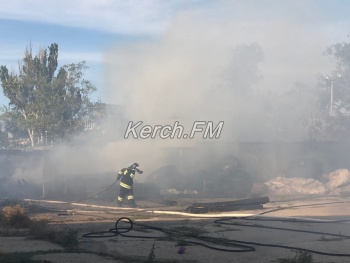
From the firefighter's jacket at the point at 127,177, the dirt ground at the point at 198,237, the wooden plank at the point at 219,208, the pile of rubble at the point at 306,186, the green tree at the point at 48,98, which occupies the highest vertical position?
the green tree at the point at 48,98

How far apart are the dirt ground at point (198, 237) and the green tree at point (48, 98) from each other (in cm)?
1840

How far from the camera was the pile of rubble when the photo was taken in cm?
1819

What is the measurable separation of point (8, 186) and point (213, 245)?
37.3ft

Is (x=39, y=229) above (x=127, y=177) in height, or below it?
below

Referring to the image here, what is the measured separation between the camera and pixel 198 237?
842 cm

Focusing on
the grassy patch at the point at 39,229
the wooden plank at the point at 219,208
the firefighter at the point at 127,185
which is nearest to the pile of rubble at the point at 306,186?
the wooden plank at the point at 219,208

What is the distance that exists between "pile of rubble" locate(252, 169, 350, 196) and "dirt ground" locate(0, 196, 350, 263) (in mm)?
4811

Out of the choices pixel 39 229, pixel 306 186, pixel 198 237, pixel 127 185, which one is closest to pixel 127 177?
pixel 127 185

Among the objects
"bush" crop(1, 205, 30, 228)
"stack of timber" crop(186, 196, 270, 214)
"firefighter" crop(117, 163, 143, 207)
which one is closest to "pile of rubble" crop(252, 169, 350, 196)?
"stack of timber" crop(186, 196, 270, 214)

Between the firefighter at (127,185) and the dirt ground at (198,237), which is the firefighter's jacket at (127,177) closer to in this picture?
the firefighter at (127,185)

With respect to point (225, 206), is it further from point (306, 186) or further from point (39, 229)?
point (306, 186)

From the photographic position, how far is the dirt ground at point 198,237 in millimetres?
6934

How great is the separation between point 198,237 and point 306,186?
11125mm

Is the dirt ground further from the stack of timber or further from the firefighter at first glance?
the firefighter
